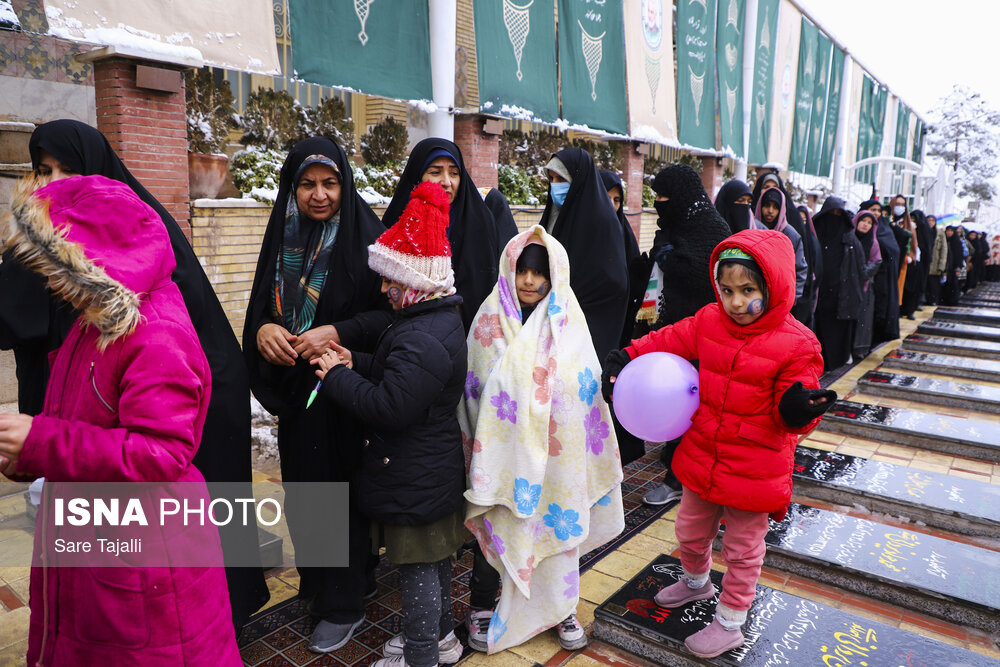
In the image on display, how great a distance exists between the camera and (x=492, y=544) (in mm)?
2480

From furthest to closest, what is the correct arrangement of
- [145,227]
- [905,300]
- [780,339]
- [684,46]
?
1. [905,300]
2. [684,46]
3. [780,339]
4. [145,227]

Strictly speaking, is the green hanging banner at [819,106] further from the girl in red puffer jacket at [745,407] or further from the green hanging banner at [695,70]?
the girl in red puffer jacket at [745,407]

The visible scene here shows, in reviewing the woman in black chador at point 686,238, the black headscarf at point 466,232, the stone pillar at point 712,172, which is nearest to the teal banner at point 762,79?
the stone pillar at point 712,172

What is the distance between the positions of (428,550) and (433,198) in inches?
44.7

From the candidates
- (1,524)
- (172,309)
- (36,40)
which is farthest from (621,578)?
(36,40)

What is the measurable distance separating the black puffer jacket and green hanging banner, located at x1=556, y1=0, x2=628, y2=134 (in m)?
6.68

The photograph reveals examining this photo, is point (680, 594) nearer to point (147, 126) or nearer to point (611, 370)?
point (611, 370)

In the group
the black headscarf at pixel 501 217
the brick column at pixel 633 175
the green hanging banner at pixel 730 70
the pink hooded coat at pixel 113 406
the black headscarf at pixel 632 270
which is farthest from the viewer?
the green hanging banner at pixel 730 70

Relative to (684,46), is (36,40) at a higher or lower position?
lower

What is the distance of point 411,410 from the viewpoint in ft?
6.73

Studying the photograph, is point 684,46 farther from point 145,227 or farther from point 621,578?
point 145,227

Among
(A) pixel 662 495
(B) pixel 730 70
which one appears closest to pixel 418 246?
(A) pixel 662 495

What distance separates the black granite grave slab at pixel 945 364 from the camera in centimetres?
774

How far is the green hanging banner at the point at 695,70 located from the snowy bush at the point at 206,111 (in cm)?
729
